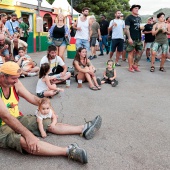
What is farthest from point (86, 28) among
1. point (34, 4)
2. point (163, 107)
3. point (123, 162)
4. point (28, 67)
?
point (34, 4)

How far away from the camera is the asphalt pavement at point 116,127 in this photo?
9.18ft

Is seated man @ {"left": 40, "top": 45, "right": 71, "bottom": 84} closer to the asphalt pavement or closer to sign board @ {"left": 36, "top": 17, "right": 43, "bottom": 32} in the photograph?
the asphalt pavement

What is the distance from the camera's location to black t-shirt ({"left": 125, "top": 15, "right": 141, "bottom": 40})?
775 centimetres

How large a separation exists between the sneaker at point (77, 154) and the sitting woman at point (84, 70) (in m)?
3.24

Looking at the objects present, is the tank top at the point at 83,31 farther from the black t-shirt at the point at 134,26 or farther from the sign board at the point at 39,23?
the sign board at the point at 39,23

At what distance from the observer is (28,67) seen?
24.4 feet

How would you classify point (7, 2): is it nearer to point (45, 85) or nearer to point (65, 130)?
point (45, 85)

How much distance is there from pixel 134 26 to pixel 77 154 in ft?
19.4

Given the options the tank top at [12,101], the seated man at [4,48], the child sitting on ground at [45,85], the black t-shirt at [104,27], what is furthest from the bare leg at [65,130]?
the black t-shirt at [104,27]

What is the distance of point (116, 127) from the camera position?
379 cm

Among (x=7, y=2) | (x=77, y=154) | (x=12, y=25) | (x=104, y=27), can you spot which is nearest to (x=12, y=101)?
(x=77, y=154)

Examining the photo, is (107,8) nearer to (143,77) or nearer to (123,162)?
(143,77)

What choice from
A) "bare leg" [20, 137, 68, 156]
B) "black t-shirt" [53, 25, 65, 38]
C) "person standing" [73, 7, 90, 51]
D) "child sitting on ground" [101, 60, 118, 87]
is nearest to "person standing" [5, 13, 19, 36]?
"person standing" [73, 7, 90, 51]

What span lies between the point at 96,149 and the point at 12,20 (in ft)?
29.1
